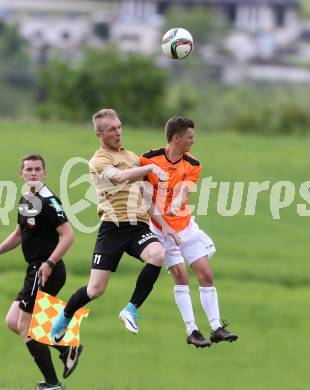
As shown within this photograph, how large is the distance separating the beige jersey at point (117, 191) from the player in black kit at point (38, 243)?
50 cm

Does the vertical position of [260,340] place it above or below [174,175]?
below

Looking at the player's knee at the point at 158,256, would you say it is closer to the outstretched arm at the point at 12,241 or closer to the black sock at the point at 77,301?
the black sock at the point at 77,301

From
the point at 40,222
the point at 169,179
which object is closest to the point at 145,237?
the point at 169,179

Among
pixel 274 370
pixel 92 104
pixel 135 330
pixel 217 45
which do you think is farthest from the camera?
pixel 217 45

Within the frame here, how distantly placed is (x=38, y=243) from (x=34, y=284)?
1.51 feet

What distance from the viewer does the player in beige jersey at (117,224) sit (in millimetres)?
14000

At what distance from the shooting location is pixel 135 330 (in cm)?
1395

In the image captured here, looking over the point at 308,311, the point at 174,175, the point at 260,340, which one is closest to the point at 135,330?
the point at 174,175

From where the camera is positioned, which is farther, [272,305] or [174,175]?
[272,305]

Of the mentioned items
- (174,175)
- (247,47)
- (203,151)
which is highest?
(174,175)

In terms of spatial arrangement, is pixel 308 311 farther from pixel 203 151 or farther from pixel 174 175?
pixel 203 151

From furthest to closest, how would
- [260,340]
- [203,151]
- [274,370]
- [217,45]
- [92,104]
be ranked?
[217,45], [92,104], [203,151], [260,340], [274,370]

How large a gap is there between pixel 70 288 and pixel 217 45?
12948cm

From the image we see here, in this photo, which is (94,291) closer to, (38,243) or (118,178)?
(38,243)
